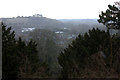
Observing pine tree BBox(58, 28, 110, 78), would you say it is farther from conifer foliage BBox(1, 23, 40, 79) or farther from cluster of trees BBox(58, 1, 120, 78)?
conifer foliage BBox(1, 23, 40, 79)

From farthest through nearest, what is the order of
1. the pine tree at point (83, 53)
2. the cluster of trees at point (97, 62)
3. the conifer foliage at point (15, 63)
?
the pine tree at point (83, 53) → the cluster of trees at point (97, 62) → the conifer foliage at point (15, 63)

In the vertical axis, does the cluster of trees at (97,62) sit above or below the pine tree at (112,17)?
below

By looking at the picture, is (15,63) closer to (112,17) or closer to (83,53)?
(83,53)

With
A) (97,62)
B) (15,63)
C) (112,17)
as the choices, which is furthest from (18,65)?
(112,17)

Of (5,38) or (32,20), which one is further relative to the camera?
(32,20)

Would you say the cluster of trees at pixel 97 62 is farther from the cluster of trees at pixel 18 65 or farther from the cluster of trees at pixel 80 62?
the cluster of trees at pixel 18 65

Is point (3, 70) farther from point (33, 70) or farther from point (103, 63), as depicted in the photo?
point (103, 63)

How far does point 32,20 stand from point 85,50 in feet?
91.0

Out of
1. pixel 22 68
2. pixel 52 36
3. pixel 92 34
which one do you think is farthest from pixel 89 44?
pixel 52 36

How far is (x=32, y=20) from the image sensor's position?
33.7m

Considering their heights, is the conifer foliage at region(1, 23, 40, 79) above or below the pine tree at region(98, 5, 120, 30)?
below

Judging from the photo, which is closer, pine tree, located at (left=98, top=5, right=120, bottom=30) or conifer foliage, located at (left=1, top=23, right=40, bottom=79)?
conifer foliage, located at (left=1, top=23, right=40, bottom=79)

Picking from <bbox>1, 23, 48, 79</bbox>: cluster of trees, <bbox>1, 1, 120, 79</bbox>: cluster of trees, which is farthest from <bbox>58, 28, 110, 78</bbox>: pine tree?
<bbox>1, 23, 48, 79</bbox>: cluster of trees

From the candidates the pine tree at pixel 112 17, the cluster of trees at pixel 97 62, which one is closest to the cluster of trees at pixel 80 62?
the cluster of trees at pixel 97 62
